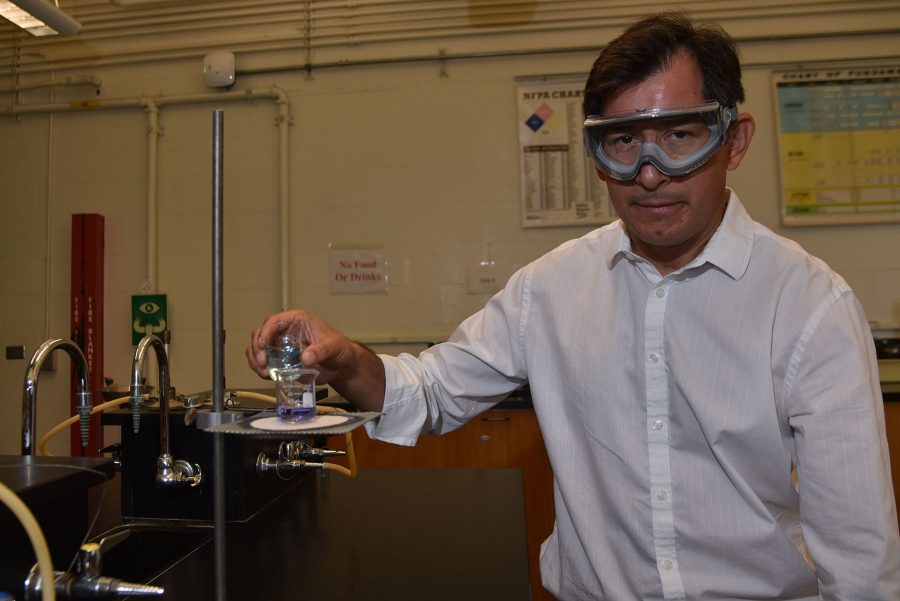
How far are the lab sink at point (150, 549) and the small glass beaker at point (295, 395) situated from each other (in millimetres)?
538

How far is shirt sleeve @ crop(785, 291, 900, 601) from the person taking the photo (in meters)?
0.93

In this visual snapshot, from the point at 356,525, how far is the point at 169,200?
285cm

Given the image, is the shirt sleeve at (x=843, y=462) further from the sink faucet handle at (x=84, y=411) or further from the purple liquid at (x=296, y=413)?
the sink faucet handle at (x=84, y=411)

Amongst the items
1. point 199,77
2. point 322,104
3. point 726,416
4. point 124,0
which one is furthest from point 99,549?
point 124,0

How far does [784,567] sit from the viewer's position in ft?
3.62

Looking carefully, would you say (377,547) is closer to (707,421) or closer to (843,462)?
(707,421)

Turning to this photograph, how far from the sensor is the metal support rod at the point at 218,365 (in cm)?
69

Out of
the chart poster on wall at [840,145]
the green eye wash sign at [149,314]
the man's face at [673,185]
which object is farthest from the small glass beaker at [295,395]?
the chart poster on wall at [840,145]

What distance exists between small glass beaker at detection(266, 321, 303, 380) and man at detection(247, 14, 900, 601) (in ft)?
0.08

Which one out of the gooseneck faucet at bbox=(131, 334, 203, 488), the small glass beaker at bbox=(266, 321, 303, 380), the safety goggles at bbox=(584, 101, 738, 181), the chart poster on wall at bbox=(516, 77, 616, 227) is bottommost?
the gooseneck faucet at bbox=(131, 334, 203, 488)

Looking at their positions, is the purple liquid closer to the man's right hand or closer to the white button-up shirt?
the man's right hand

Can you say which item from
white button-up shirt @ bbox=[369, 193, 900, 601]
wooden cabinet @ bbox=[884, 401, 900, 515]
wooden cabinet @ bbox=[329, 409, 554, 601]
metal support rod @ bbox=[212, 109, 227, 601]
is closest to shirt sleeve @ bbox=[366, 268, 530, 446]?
white button-up shirt @ bbox=[369, 193, 900, 601]

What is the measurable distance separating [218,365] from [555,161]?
2.87 metres

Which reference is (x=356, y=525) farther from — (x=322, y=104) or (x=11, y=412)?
(x=11, y=412)
